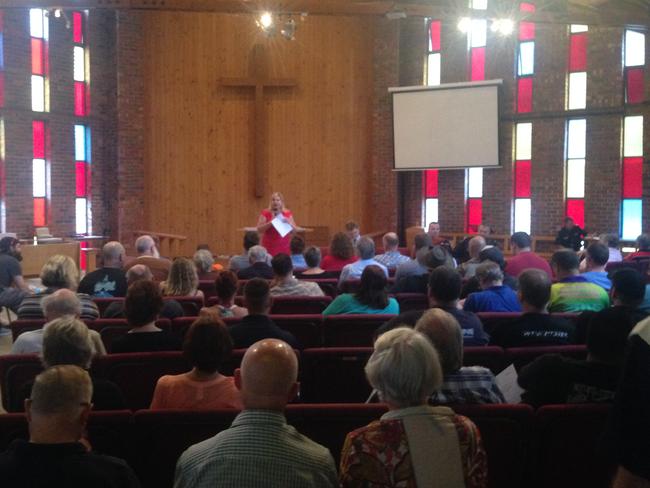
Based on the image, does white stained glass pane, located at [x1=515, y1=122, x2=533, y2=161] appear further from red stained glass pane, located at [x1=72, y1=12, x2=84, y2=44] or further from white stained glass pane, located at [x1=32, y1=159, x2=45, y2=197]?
white stained glass pane, located at [x1=32, y1=159, x2=45, y2=197]

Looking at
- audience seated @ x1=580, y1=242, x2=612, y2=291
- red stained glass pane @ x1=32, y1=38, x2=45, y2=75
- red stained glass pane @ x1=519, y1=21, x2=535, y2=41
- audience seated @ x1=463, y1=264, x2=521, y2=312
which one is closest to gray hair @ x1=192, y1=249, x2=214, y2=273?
audience seated @ x1=463, y1=264, x2=521, y2=312

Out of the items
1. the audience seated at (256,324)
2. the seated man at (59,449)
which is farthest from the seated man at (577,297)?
the seated man at (59,449)

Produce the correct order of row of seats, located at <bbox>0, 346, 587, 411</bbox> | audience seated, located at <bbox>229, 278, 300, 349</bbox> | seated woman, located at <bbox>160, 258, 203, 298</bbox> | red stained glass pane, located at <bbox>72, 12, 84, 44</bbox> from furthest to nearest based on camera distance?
red stained glass pane, located at <bbox>72, 12, 84, 44</bbox>
seated woman, located at <bbox>160, 258, 203, 298</bbox>
audience seated, located at <bbox>229, 278, 300, 349</bbox>
row of seats, located at <bbox>0, 346, 587, 411</bbox>

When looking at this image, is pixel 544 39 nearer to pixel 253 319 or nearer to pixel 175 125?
pixel 175 125

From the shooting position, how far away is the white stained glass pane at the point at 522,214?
1397 cm

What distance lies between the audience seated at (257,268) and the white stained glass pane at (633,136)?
8270mm

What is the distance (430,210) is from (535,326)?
10.7m

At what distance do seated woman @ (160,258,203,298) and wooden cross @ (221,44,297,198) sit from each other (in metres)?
8.73

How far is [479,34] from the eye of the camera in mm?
14234

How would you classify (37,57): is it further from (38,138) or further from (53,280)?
(53,280)

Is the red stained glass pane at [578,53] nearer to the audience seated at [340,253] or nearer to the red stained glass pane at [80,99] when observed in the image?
the audience seated at [340,253]

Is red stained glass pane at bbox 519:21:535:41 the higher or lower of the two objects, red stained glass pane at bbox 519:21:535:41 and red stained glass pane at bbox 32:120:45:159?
the higher

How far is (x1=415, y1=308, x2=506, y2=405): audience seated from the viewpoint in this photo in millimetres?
2906

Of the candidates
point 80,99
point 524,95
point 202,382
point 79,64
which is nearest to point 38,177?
point 80,99
